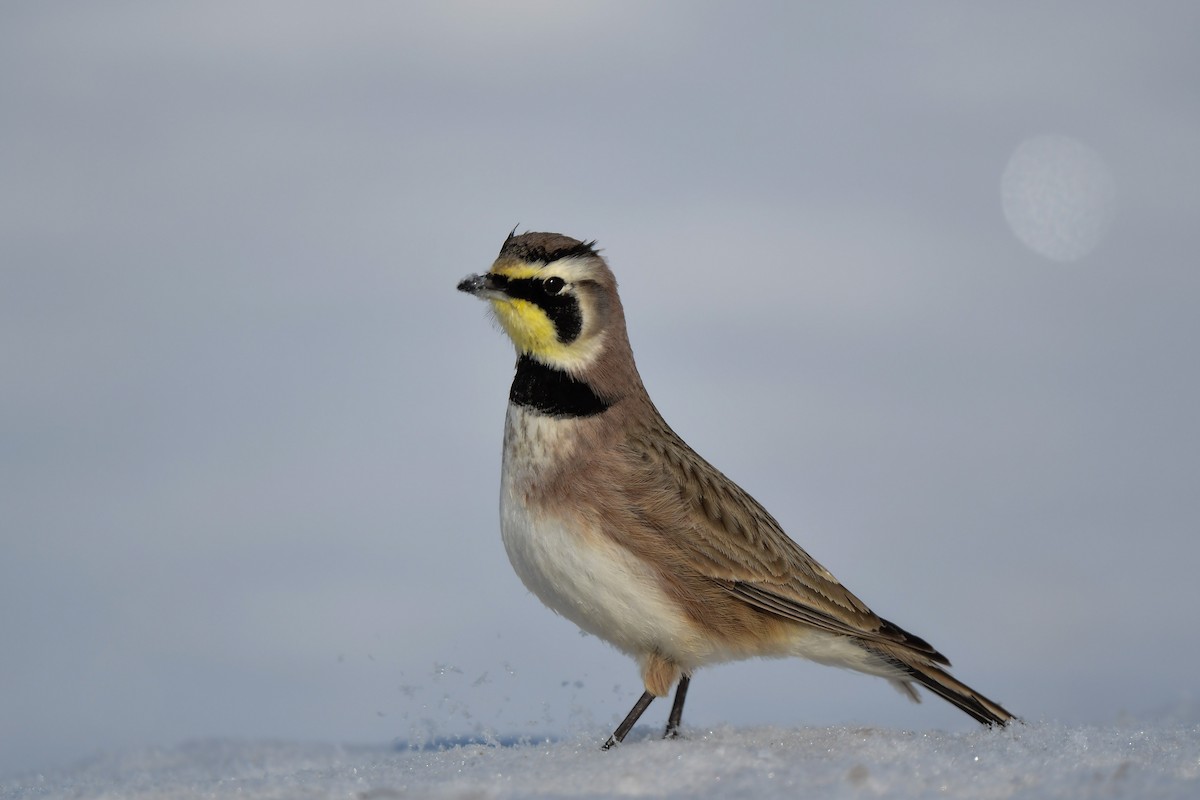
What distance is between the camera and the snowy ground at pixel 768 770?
6.72 metres

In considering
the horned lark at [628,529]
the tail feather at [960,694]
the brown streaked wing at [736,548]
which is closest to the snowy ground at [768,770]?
the tail feather at [960,694]

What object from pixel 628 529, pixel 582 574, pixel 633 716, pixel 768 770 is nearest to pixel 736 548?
pixel 628 529

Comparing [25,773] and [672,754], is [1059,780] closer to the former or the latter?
[672,754]

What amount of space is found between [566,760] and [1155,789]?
3408mm

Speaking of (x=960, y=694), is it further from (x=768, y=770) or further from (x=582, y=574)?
(x=582, y=574)

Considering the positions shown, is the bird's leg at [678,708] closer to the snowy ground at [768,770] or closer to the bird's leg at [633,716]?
the snowy ground at [768,770]

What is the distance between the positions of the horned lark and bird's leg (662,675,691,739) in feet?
0.06

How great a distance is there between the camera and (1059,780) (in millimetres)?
6750

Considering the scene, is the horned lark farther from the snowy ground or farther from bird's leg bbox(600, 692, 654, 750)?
the snowy ground

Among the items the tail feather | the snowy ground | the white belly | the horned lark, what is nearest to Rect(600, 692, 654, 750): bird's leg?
the horned lark

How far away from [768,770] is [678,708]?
1.98 meters

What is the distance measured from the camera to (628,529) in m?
8.27

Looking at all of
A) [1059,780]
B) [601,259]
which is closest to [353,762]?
[601,259]

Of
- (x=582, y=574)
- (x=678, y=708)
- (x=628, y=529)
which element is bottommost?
(x=678, y=708)
